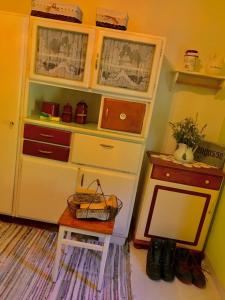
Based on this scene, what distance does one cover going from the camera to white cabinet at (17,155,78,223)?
215 cm

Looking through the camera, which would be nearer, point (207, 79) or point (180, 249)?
point (180, 249)

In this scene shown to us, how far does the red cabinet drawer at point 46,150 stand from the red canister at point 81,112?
0.96 ft

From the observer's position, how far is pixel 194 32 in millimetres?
2293

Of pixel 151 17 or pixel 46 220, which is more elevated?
pixel 151 17

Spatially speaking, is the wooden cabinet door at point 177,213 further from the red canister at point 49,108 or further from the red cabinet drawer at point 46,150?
the red canister at point 49,108

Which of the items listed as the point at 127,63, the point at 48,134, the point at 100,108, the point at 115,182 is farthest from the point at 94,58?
the point at 115,182

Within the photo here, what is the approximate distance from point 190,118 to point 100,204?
127 centimetres

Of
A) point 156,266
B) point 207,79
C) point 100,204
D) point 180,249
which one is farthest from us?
point 207,79

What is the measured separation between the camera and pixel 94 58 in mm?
1959

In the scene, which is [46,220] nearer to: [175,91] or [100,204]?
[100,204]

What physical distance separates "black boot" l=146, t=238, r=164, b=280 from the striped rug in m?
0.17

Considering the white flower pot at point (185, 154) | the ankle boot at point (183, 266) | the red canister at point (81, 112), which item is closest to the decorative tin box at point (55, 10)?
the red canister at point (81, 112)

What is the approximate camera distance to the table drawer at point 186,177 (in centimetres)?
210

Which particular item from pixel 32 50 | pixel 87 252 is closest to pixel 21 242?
pixel 87 252
